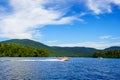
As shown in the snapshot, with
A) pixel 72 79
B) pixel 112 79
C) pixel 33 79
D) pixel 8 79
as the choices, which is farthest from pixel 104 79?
pixel 8 79

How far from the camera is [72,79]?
81188mm

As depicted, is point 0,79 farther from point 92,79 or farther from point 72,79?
point 92,79

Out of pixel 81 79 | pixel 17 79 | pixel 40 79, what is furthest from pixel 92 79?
pixel 17 79

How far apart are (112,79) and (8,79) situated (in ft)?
98.4

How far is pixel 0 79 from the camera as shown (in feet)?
257

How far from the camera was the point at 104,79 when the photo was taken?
268 feet

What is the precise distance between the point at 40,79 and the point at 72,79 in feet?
31.1

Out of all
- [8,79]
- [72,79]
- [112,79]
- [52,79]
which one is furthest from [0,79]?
[112,79]

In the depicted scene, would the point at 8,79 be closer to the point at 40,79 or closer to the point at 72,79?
the point at 40,79

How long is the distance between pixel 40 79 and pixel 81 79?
12.2 metres

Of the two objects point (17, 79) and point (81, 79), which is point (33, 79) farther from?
point (81, 79)

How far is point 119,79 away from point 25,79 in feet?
89.4

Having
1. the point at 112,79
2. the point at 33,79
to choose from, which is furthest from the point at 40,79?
the point at 112,79

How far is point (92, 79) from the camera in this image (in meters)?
81.8
